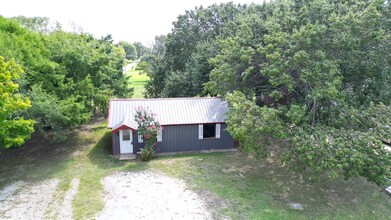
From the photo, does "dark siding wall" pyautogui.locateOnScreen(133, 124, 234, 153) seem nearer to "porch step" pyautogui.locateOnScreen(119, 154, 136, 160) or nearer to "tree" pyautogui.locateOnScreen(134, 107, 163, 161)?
"porch step" pyautogui.locateOnScreen(119, 154, 136, 160)

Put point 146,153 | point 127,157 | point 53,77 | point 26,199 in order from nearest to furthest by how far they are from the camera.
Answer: point 26,199 → point 146,153 → point 127,157 → point 53,77

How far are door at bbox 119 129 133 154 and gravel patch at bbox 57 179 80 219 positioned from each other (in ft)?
10.7

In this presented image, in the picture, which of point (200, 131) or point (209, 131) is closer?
point (200, 131)

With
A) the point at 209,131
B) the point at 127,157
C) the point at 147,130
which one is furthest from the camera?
the point at 209,131

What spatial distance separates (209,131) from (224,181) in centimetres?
428

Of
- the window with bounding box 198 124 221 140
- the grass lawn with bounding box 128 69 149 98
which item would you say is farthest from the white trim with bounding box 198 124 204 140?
the grass lawn with bounding box 128 69 149 98

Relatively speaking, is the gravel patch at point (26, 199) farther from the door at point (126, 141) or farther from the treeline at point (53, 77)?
the door at point (126, 141)

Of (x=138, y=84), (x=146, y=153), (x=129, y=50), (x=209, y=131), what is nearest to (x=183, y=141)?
(x=209, y=131)

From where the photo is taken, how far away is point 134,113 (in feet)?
52.4

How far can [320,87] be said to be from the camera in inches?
449

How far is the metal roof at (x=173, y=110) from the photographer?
1564 centimetres

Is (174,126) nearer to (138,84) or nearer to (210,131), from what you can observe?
(210,131)

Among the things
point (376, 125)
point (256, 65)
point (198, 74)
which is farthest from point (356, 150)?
point (198, 74)

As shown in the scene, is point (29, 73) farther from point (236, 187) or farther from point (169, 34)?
point (169, 34)
